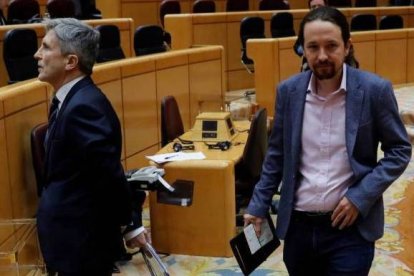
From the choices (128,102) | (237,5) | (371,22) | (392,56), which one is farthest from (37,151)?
(237,5)

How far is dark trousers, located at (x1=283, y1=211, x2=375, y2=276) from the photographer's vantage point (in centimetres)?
196

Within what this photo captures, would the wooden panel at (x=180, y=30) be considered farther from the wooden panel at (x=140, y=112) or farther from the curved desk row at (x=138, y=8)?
the wooden panel at (x=140, y=112)

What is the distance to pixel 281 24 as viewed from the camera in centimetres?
873

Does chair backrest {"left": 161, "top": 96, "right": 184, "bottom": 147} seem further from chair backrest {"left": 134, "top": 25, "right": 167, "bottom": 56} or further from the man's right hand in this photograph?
the man's right hand

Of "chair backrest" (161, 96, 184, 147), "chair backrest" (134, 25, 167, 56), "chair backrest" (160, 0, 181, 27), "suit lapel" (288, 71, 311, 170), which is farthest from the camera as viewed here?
"chair backrest" (160, 0, 181, 27)

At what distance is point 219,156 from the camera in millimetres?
4176

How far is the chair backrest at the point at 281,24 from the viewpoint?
8.69 metres

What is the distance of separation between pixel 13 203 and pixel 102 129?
1.27 metres

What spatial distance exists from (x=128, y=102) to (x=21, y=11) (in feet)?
8.70

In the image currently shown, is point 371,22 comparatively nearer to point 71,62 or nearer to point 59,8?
point 59,8

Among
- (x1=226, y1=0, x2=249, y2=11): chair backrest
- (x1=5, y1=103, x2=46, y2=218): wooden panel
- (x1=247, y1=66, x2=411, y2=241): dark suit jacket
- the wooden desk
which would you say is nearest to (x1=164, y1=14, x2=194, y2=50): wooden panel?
(x1=226, y1=0, x2=249, y2=11): chair backrest

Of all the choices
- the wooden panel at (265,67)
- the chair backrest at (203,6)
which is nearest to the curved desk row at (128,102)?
the wooden panel at (265,67)

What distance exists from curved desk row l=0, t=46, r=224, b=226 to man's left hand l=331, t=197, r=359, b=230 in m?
1.74

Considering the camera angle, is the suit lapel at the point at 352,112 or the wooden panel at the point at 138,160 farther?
the wooden panel at the point at 138,160
